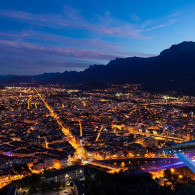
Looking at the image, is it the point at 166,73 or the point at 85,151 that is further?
the point at 166,73

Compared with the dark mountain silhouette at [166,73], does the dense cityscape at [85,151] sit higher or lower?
lower

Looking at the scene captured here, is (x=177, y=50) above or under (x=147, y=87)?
above

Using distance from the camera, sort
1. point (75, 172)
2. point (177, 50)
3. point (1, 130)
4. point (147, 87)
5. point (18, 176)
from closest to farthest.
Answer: point (75, 172)
point (18, 176)
point (1, 130)
point (147, 87)
point (177, 50)

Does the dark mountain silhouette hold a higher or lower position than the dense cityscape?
higher

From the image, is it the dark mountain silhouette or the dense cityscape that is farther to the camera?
the dark mountain silhouette

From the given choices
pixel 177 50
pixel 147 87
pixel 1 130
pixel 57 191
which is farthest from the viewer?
pixel 177 50

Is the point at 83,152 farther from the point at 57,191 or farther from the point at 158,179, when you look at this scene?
the point at 57,191

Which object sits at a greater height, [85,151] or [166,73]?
[166,73]

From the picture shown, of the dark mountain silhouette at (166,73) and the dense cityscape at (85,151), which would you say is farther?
the dark mountain silhouette at (166,73)

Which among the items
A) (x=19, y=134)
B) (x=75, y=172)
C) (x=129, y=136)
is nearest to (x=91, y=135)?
(x=129, y=136)

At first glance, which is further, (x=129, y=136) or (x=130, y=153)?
(x=129, y=136)

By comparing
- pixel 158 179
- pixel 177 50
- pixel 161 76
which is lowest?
pixel 158 179
